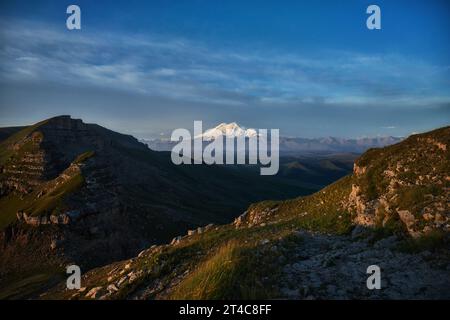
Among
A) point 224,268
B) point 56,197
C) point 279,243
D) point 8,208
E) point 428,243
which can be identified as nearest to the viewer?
point 224,268

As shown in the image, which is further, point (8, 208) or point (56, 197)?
point (8, 208)

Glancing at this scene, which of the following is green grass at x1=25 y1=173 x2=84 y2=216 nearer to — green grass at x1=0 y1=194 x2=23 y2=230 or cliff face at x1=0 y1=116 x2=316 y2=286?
cliff face at x1=0 y1=116 x2=316 y2=286

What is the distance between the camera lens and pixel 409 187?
67.4ft

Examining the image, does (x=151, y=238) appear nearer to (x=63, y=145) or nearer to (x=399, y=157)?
(x=399, y=157)

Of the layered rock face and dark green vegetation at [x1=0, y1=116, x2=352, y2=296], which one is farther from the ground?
the layered rock face

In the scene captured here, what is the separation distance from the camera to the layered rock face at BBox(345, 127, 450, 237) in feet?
55.6

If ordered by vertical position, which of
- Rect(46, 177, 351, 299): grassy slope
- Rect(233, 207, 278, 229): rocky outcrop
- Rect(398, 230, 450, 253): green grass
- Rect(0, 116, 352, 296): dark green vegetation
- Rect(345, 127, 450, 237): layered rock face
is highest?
Rect(345, 127, 450, 237): layered rock face

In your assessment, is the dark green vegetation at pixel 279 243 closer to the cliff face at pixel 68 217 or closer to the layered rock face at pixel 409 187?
the layered rock face at pixel 409 187

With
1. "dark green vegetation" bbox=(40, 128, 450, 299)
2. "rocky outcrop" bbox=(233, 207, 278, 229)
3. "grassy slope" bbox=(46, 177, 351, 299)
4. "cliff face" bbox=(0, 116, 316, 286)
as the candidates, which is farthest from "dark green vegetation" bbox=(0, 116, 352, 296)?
"grassy slope" bbox=(46, 177, 351, 299)

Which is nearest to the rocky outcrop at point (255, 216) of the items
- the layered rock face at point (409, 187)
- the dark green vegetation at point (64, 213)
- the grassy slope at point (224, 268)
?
the layered rock face at point (409, 187)

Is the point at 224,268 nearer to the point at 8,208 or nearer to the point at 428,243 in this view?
the point at 428,243

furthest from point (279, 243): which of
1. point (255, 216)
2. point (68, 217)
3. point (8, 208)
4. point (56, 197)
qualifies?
point (8, 208)

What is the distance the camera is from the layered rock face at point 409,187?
16.9m

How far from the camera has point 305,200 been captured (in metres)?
38.3
